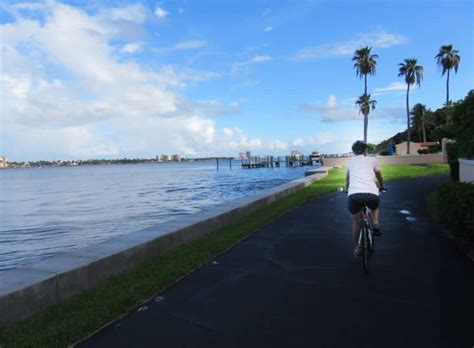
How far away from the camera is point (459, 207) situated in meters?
8.09

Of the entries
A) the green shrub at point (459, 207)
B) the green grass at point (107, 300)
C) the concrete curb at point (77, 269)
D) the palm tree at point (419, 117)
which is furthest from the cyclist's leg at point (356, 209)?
the palm tree at point (419, 117)

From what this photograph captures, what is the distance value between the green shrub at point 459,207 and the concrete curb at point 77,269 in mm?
4936

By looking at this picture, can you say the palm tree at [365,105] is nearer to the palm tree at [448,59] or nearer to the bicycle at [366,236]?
the palm tree at [448,59]

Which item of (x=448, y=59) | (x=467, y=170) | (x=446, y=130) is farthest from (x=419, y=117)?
(x=467, y=170)

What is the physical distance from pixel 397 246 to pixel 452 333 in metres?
4.12

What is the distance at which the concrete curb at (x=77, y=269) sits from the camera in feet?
16.1

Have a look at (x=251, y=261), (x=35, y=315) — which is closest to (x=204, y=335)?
(x=35, y=315)

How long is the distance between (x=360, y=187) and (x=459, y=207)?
223 centimetres

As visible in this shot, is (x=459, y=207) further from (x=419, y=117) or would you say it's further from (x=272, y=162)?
(x=272, y=162)

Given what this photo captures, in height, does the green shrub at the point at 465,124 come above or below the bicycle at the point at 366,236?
above

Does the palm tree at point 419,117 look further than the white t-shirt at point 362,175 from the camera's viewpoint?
Yes

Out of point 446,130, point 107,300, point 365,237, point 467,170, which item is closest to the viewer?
point 107,300

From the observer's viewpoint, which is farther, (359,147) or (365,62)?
(365,62)

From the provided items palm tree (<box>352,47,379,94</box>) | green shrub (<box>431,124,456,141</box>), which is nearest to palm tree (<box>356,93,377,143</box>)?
palm tree (<box>352,47,379,94</box>)
